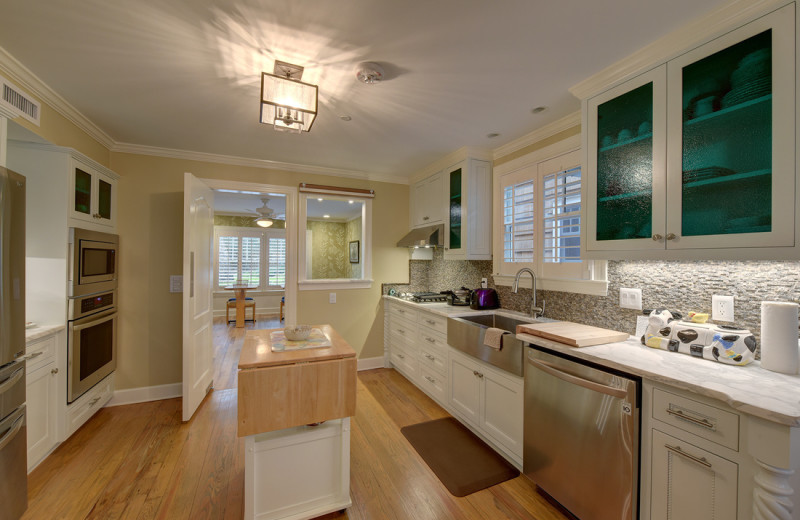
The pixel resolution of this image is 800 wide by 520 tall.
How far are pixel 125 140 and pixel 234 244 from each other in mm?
5353

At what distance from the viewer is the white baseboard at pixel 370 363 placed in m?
4.08

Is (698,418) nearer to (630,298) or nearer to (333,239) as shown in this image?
(630,298)

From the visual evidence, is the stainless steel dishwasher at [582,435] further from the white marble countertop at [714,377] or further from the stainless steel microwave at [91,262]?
the stainless steel microwave at [91,262]

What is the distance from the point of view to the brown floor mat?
6.69ft

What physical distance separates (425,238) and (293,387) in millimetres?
2333

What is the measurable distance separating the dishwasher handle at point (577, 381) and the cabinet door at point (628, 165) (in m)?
0.76

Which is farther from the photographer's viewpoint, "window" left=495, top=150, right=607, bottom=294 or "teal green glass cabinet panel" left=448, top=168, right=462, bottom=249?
"teal green glass cabinet panel" left=448, top=168, right=462, bottom=249

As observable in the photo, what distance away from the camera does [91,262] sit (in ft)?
8.52

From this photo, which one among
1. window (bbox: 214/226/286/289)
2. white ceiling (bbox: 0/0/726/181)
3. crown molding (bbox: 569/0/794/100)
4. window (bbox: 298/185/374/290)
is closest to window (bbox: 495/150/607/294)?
white ceiling (bbox: 0/0/726/181)

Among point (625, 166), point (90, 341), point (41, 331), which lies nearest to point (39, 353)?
point (41, 331)

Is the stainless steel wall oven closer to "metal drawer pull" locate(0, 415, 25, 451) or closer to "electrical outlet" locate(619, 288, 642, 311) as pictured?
"metal drawer pull" locate(0, 415, 25, 451)

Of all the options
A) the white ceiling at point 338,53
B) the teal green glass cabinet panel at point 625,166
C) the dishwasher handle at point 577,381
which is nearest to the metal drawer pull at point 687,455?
the dishwasher handle at point 577,381

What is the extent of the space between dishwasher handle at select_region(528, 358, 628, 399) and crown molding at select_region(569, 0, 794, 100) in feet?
5.41

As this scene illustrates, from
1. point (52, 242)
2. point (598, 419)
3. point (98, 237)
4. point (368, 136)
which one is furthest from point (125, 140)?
point (598, 419)
